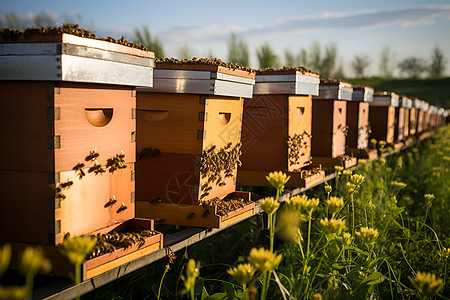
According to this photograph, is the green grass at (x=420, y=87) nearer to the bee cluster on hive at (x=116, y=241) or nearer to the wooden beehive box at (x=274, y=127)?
the wooden beehive box at (x=274, y=127)

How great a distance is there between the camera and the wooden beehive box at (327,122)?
4.56 m

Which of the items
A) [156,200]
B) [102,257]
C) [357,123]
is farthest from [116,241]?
[357,123]

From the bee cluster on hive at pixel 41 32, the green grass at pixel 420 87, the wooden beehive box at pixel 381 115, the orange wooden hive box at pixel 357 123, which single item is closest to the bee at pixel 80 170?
the bee cluster on hive at pixel 41 32

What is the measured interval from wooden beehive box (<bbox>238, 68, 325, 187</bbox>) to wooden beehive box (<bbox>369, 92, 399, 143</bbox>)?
3836 millimetres

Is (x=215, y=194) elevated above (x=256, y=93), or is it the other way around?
(x=256, y=93)

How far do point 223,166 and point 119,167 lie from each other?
89 centimetres

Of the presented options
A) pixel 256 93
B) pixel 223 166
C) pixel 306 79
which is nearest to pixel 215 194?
pixel 223 166

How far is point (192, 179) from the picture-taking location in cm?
258

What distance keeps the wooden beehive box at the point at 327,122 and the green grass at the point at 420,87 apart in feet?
109

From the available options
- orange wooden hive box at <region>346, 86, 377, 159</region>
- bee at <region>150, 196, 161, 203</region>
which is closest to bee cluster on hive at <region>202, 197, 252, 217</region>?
bee at <region>150, 196, 161, 203</region>

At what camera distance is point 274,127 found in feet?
11.9

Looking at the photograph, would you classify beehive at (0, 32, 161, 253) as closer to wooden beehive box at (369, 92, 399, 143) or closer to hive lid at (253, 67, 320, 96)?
hive lid at (253, 67, 320, 96)

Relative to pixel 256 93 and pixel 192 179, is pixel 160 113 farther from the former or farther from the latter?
pixel 256 93

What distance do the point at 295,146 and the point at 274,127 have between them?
0.25 m
